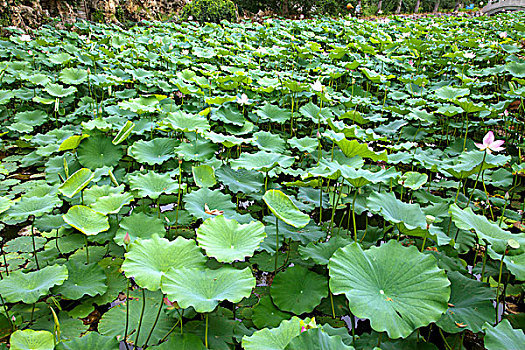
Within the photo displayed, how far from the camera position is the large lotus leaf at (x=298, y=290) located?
1415mm

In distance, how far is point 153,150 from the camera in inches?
91.0

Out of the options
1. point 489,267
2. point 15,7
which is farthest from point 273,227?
point 15,7

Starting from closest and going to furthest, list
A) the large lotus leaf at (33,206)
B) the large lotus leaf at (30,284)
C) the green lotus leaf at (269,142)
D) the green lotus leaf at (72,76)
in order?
1. the large lotus leaf at (30,284)
2. the large lotus leaf at (33,206)
3. the green lotus leaf at (269,142)
4. the green lotus leaf at (72,76)

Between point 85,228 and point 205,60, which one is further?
point 205,60

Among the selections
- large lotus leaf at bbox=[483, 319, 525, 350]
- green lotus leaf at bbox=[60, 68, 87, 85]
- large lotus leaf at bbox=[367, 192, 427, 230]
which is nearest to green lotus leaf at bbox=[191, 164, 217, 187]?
large lotus leaf at bbox=[367, 192, 427, 230]

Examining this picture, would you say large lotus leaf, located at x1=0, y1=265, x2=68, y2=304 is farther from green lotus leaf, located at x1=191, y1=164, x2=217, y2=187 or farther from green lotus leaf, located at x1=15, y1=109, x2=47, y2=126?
green lotus leaf, located at x1=15, y1=109, x2=47, y2=126

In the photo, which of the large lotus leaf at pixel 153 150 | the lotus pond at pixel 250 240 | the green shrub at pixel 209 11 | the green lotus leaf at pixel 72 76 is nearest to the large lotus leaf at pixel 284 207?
the lotus pond at pixel 250 240

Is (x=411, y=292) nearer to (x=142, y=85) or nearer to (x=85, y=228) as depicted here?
(x=85, y=228)

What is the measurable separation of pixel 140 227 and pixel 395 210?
1.21 meters

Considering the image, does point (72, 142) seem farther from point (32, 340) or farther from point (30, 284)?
point (32, 340)

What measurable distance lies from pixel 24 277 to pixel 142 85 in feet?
8.51

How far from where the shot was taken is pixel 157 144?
2.34 metres

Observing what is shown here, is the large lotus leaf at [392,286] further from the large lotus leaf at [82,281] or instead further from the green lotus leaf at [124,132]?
the green lotus leaf at [124,132]

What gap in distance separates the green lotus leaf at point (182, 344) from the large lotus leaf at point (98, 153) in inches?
58.9
